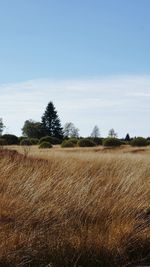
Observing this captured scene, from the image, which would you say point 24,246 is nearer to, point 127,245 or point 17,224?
point 17,224

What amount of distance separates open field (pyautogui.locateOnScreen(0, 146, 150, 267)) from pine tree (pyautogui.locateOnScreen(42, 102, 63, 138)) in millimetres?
66934

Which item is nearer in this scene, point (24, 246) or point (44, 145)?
point (24, 246)

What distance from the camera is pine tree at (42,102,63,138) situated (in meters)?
77.4

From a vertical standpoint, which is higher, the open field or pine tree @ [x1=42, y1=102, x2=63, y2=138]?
pine tree @ [x1=42, y1=102, x2=63, y2=138]

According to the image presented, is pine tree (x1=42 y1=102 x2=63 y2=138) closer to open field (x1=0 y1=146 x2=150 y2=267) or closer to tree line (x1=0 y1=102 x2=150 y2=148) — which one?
tree line (x1=0 y1=102 x2=150 y2=148)

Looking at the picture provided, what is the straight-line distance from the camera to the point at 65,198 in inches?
332

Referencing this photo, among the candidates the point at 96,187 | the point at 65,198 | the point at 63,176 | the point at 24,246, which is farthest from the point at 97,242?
the point at 63,176

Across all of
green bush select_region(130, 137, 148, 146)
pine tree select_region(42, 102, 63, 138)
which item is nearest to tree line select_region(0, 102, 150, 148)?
pine tree select_region(42, 102, 63, 138)

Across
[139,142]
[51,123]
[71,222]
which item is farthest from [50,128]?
[71,222]

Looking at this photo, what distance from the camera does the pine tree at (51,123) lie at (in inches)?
3049

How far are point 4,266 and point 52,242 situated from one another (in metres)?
0.79

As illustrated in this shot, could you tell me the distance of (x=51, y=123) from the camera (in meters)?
78.9

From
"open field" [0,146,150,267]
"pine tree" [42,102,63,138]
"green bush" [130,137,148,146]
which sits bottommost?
"open field" [0,146,150,267]

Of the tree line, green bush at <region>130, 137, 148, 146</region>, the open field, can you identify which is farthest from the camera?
the tree line
